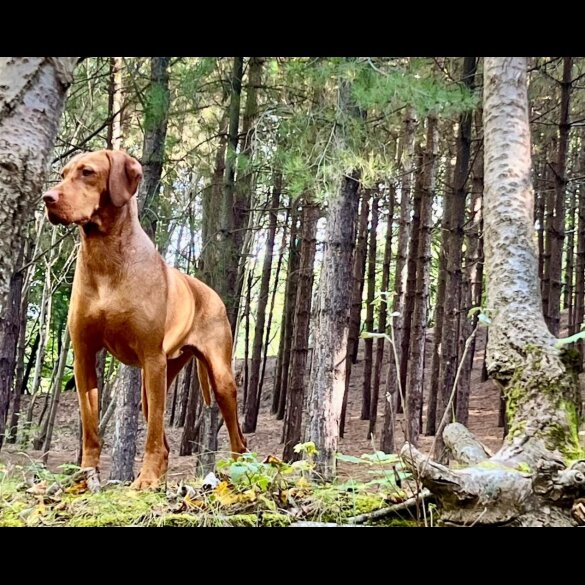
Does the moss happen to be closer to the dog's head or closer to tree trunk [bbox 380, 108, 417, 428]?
the dog's head

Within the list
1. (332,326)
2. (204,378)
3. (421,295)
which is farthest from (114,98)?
(204,378)

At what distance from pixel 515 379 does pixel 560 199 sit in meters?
8.57

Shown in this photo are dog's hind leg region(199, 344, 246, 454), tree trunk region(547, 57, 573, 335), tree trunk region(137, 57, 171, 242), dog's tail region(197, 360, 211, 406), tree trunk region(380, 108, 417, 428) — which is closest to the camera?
dog's hind leg region(199, 344, 246, 454)

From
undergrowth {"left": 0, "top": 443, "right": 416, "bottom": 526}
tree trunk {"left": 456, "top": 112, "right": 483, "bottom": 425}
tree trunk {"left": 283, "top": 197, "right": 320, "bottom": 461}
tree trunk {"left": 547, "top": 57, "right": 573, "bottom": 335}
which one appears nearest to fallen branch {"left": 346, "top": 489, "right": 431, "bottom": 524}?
undergrowth {"left": 0, "top": 443, "right": 416, "bottom": 526}

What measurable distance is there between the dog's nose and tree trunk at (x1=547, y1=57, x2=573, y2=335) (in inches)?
361

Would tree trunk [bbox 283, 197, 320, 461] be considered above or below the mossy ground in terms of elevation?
above

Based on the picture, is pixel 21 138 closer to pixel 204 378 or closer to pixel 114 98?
pixel 204 378

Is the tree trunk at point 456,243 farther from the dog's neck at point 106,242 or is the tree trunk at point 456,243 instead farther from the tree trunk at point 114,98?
the dog's neck at point 106,242

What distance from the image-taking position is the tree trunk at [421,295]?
1017cm

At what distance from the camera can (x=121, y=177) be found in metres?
3.11

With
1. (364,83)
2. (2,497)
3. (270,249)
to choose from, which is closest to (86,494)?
(2,497)

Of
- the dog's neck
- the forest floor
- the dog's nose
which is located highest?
the dog's nose

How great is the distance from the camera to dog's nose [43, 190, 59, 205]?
9.17 feet

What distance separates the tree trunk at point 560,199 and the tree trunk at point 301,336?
415 centimetres
